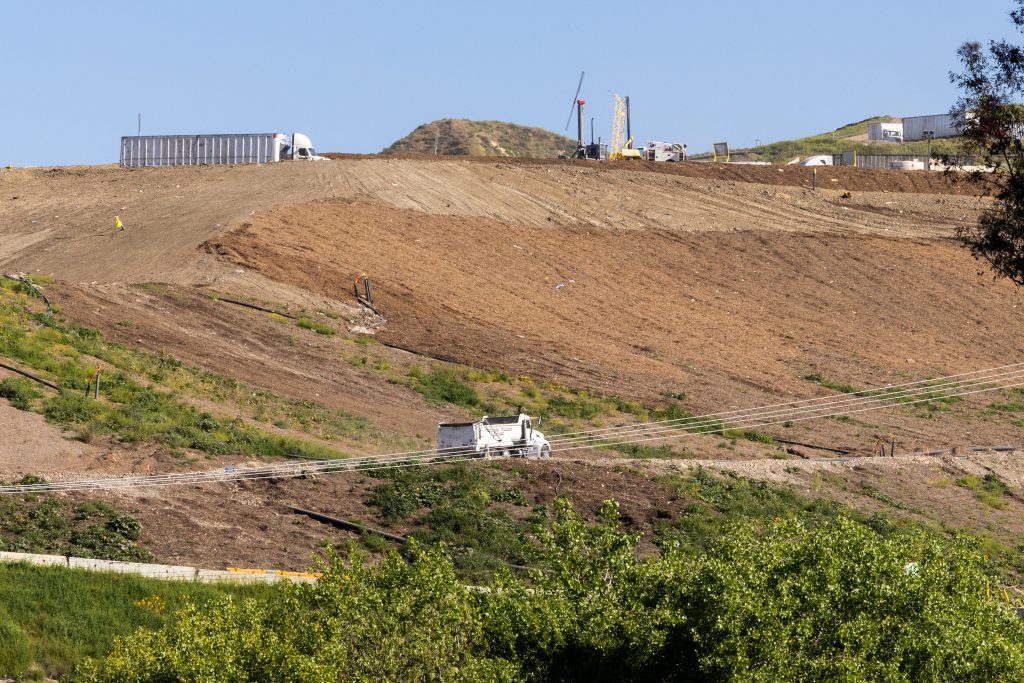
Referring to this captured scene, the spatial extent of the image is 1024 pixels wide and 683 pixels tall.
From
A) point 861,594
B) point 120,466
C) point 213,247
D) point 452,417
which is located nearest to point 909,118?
point 213,247

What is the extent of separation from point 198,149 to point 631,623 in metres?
64.3

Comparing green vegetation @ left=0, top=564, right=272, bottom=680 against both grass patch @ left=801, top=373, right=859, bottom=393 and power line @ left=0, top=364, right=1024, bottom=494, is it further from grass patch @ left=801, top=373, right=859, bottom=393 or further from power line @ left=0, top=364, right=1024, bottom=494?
→ grass patch @ left=801, top=373, right=859, bottom=393

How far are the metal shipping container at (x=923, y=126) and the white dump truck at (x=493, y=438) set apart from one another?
8681 centimetres

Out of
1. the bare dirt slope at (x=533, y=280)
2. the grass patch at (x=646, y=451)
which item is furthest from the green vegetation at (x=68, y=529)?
the grass patch at (x=646, y=451)

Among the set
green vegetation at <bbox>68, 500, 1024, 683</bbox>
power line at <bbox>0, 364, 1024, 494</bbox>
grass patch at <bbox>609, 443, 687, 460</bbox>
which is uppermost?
green vegetation at <bbox>68, 500, 1024, 683</bbox>

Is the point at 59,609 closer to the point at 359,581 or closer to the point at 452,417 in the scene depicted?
the point at 359,581

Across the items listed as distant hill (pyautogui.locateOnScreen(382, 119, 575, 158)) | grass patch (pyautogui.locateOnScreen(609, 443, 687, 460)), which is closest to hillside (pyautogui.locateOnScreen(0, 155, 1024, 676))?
grass patch (pyautogui.locateOnScreen(609, 443, 687, 460))

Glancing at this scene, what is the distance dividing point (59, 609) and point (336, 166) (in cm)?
5084

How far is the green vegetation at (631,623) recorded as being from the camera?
18.2 m

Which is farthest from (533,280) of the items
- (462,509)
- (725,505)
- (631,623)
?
(631,623)

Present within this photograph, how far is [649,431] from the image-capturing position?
45.0m

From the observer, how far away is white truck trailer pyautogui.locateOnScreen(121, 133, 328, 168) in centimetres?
7925

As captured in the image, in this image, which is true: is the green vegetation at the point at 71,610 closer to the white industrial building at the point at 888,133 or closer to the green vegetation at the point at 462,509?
the green vegetation at the point at 462,509

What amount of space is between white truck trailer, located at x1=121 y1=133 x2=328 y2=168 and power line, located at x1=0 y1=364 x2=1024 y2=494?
37548 mm
